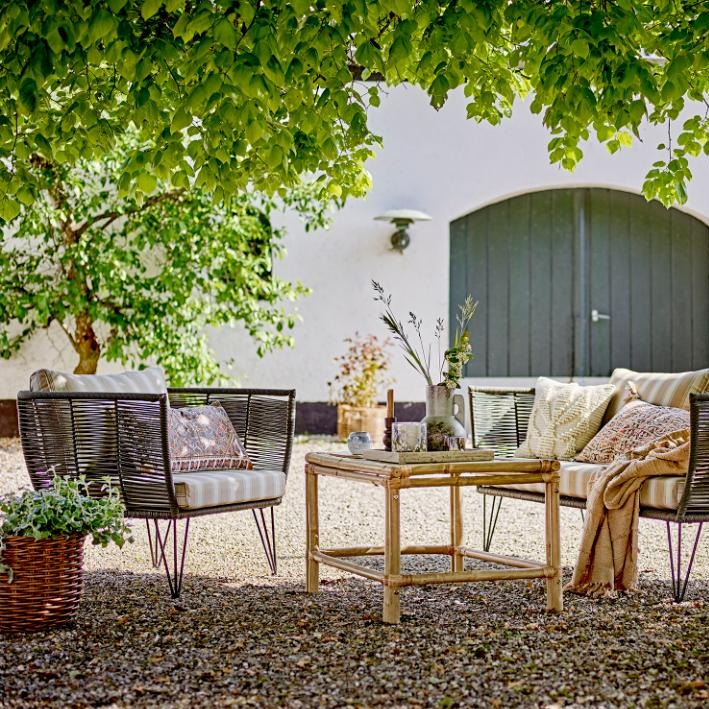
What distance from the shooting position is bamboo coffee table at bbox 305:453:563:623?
3.50m

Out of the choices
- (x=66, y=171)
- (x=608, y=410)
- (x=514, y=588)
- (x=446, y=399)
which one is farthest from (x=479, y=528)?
(x=66, y=171)

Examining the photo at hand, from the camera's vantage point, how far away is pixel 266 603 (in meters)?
3.81

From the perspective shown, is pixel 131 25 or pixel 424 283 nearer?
pixel 131 25

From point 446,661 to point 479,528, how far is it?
261cm

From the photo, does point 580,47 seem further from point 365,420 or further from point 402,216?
point 402,216

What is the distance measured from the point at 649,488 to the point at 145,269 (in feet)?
16.4

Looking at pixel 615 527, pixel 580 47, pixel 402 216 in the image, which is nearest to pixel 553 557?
pixel 615 527

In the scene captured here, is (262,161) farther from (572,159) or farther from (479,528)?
(479,528)

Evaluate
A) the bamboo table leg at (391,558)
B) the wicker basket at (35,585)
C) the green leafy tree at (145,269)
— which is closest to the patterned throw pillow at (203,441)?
the wicker basket at (35,585)

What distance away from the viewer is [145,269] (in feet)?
26.4

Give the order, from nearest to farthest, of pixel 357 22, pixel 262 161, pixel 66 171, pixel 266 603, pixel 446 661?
pixel 446 661, pixel 357 22, pixel 266 603, pixel 262 161, pixel 66 171

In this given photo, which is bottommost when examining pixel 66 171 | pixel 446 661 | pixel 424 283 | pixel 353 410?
pixel 446 661

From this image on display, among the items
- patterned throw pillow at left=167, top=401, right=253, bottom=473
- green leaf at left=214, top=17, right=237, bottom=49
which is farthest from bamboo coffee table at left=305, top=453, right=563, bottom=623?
green leaf at left=214, top=17, right=237, bottom=49

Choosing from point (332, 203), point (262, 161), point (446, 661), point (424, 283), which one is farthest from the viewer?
point (424, 283)
